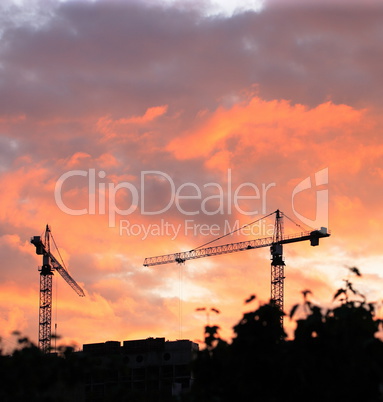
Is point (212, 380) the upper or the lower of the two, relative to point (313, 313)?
lower

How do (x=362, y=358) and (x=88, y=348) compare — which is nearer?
(x=362, y=358)

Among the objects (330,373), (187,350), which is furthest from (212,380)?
(187,350)

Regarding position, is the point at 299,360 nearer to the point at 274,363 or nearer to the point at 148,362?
the point at 274,363

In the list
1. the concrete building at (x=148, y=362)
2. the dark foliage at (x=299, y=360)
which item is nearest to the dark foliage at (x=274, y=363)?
the dark foliage at (x=299, y=360)

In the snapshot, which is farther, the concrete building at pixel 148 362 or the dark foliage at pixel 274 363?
the concrete building at pixel 148 362

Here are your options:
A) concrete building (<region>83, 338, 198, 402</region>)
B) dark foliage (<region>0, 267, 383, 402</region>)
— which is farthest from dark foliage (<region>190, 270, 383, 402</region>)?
concrete building (<region>83, 338, 198, 402</region>)

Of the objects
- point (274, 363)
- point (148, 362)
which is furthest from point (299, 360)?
point (148, 362)

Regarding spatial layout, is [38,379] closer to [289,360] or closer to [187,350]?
[289,360]

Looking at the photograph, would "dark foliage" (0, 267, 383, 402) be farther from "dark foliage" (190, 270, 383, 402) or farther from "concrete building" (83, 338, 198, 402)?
"concrete building" (83, 338, 198, 402)

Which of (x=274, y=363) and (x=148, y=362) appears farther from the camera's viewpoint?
(x=148, y=362)

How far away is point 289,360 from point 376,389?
3.78m

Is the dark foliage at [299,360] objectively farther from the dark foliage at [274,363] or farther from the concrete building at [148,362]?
the concrete building at [148,362]

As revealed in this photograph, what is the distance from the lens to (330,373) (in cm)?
3766

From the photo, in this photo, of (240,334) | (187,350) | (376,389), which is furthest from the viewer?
(187,350)
